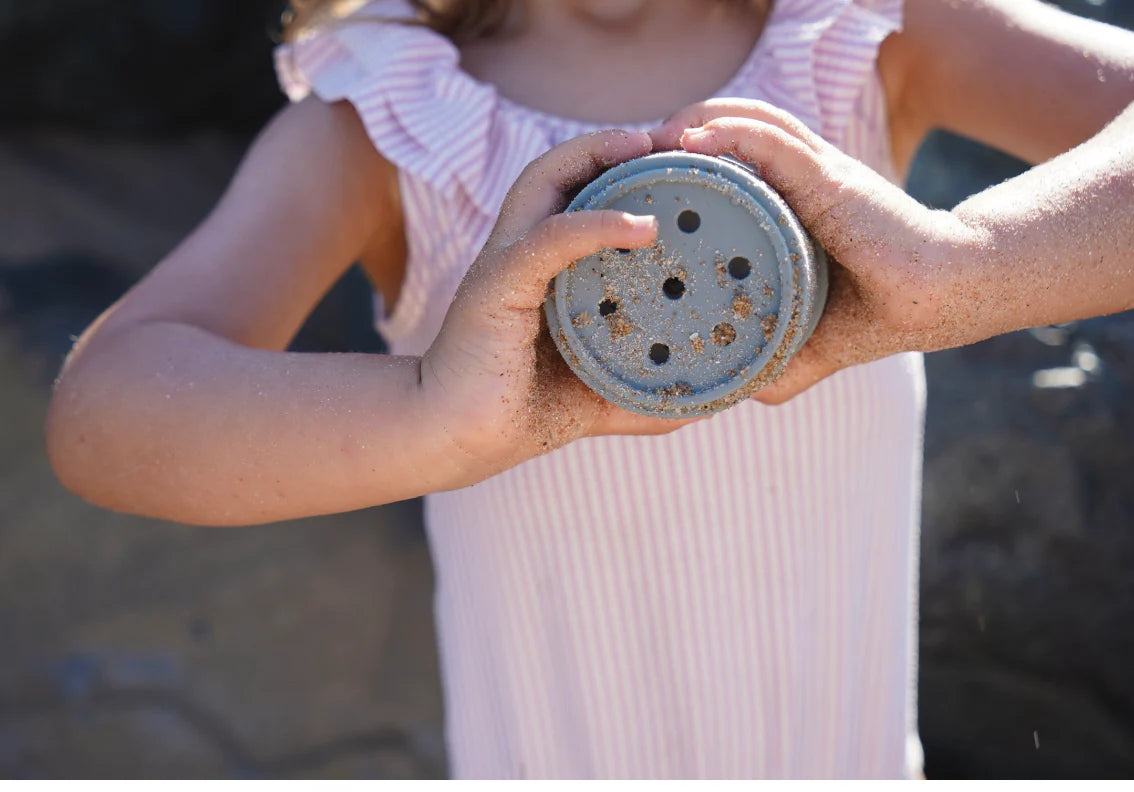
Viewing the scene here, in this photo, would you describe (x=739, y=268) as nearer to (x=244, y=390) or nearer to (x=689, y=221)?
(x=689, y=221)

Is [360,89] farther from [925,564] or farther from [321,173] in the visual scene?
[925,564]

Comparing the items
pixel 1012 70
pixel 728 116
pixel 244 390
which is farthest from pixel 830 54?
pixel 244 390

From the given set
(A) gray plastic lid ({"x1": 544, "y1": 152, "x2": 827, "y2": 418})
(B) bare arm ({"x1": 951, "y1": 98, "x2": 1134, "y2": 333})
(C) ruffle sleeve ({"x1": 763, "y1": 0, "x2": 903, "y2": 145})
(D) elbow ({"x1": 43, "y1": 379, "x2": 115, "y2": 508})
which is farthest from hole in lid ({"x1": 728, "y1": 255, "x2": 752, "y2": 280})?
(D) elbow ({"x1": 43, "y1": 379, "x2": 115, "y2": 508})

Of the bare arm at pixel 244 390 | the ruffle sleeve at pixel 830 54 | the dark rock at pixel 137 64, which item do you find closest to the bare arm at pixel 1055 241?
the ruffle sleeve at pixel 830 54

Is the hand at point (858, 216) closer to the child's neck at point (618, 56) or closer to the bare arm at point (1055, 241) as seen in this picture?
the bare arm at point (1055, 241)

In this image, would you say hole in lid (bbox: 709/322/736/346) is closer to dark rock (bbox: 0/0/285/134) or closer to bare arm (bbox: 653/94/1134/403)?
bare arm (bbox: 653/94/1134/403)

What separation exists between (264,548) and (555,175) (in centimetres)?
139

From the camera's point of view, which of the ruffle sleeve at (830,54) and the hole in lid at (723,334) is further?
the ruffle sleeve at (830,54)

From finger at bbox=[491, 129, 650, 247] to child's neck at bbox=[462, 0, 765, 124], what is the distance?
0.28 m

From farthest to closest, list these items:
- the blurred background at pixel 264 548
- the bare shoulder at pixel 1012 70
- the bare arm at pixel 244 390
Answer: the blurred background at pixel 264 548 → the bare shoulder at pixel 1012 70 → the bare arm at pixel 244 390

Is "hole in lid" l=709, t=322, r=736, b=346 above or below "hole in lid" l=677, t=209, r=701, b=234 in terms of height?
below

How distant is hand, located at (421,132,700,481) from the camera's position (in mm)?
539

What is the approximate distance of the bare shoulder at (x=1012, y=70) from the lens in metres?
0.77

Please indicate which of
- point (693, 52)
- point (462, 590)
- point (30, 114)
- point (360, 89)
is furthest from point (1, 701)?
point (693, 52)
